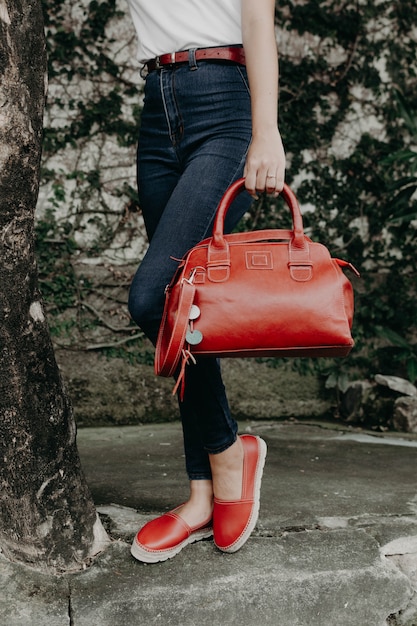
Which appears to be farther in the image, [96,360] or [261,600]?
[96,360]

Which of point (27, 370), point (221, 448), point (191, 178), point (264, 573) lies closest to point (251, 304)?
point (191, 178)

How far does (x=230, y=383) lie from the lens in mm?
4090

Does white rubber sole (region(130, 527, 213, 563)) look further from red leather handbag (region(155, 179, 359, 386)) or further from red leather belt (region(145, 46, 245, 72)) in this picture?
red leather belt (region(145, 46, 245, 72))

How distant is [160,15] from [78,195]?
2312 mm

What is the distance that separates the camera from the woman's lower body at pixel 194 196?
1711 mm

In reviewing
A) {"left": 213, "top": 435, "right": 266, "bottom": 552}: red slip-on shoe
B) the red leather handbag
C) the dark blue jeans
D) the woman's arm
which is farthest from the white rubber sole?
the woman's arm

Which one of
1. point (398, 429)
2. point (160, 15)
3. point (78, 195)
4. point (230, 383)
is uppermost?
point (160, 15)

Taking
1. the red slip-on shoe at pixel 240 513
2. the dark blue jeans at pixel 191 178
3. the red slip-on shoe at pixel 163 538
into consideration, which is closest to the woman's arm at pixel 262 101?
the dark blue jeans at pixel 191 178

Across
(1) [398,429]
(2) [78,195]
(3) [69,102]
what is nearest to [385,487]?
(1) [398,429]

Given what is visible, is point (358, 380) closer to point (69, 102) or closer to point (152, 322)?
point (69, 102)

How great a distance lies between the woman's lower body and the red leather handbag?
74 millimetres

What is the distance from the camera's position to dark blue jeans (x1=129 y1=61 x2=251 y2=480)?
171 cm

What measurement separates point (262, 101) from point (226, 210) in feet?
0.85

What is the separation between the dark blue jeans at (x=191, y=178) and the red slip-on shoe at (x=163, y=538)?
0.15 metres
